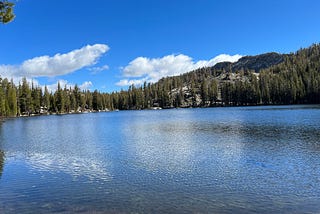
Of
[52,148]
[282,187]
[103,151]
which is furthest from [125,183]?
[52,148]

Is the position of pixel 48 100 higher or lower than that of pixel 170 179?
higher

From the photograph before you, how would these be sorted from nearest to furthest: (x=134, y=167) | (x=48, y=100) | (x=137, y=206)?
(x=137, y=206) → (x=134, y=167) → (x=48, y=100)

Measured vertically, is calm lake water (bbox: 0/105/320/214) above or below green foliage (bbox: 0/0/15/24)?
below

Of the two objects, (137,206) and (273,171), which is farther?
(273,171)

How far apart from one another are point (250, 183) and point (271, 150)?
534 inches

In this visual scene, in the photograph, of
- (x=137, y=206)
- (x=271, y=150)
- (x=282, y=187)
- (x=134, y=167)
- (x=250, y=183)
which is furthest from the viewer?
(x=271, y=150)

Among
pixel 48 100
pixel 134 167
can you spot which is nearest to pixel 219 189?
pixel 134 167

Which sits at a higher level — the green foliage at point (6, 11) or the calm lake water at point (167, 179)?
the green foliage at point (6, 11)

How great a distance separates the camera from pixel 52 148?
4016 cm

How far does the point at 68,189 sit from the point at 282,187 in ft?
47.0

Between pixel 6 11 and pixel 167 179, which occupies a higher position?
pixel 6 11

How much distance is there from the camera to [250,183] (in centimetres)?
2034

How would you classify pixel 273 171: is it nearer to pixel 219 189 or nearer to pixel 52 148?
pixel 219 189

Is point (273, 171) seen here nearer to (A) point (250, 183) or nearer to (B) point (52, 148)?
(A) point (250, 183)
